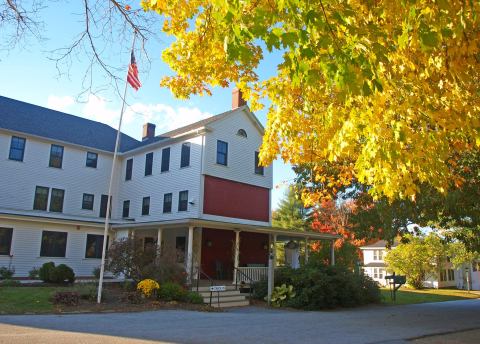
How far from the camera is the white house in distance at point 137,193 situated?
77.8 feet

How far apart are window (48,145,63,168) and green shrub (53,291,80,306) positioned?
585 inches

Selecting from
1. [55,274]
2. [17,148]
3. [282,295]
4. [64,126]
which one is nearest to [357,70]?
[282,295]

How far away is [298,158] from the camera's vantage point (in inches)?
398

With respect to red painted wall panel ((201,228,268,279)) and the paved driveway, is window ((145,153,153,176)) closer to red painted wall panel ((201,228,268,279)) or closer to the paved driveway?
red painted wall panel ((201,228,268,279))

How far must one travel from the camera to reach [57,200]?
26938mm

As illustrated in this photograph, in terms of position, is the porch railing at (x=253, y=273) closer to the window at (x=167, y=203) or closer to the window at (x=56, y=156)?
the window at (x=167, y=203)

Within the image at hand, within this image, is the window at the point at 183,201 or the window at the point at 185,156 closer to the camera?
the window at the point at 183,201

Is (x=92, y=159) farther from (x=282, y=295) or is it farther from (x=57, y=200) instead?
(x=282, y=295)

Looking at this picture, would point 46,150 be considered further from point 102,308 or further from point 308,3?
point 308,3

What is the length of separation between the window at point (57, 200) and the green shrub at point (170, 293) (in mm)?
13282

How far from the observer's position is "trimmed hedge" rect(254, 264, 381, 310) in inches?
689

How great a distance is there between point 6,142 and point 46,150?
2.33 meters

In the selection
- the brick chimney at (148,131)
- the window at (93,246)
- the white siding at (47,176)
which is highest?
the brick chimney at (148,131)

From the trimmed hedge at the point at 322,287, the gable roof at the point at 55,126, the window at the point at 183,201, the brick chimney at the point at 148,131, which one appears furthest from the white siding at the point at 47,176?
the trimmed hedge at the point at 322,287
